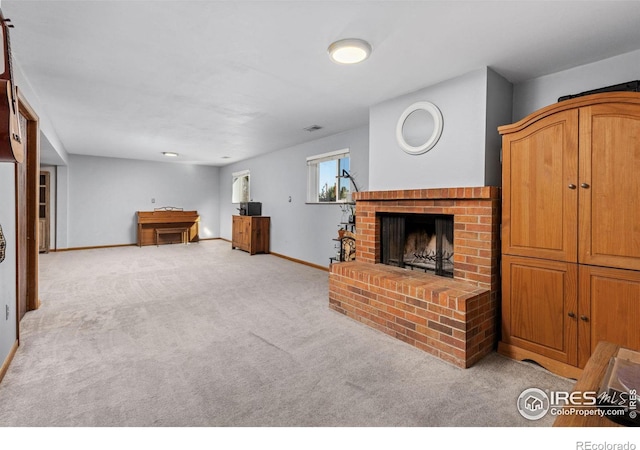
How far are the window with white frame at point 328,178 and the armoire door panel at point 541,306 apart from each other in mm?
2876

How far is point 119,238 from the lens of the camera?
789cm

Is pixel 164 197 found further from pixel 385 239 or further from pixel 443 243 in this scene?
pixel 443 243

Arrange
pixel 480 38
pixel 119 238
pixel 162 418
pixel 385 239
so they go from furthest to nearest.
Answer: pixel 119 238 → pixel 385 239 → pixel 480 38 → pixel 162 418

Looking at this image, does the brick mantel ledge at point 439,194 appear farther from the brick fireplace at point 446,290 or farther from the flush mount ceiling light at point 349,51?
the flush mount ceiling light at point 349,51

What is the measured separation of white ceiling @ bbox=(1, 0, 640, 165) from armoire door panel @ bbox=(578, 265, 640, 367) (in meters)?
1.54

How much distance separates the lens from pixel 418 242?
325cm

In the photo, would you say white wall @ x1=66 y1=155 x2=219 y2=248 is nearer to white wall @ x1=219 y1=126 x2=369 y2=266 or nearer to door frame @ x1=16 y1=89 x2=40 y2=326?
white wall @ x1=219 y1=126 x2=369 y2=266

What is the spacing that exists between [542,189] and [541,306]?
0.80 metres

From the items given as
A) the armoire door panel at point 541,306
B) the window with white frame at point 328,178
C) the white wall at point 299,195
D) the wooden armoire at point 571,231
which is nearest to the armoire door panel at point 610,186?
the wooden armoire at point 571,231

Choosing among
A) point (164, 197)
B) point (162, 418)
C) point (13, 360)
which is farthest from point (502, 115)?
point (164, 197)

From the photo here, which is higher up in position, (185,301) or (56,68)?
(56,68)

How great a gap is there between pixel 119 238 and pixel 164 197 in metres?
1.49

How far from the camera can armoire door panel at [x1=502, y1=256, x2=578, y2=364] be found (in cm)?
204
